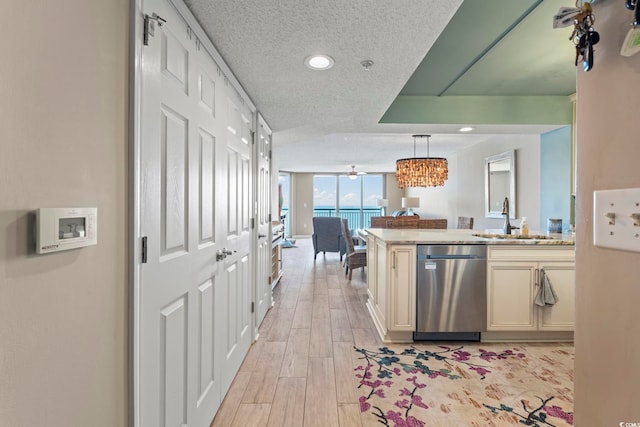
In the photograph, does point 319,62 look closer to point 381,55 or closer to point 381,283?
point 381,55

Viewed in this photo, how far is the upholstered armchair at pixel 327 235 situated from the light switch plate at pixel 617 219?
5.60m

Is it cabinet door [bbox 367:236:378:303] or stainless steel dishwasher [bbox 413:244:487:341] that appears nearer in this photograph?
stainless steel dishwasher [bbox 413:244:487:341]

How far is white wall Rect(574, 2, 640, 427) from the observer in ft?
1.94

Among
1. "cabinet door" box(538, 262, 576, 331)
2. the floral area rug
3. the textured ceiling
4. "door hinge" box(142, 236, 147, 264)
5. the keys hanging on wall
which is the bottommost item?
the floral area rug

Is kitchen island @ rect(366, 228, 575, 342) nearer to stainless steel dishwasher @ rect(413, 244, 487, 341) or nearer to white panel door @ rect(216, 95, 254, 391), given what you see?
stainless steel dishwasher @ rect(413, 244, 487, 341)

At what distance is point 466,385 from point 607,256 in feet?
5.79

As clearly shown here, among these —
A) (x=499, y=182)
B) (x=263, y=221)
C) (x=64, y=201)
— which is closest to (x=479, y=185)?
(x=499, y=182)

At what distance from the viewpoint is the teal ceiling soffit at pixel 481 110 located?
346cm

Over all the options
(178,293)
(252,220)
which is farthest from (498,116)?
(178,293)

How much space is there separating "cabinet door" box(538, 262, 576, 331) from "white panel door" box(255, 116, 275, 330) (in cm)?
252

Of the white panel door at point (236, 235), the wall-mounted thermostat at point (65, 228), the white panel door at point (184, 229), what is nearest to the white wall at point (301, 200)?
the white panel door at point (236, 235)

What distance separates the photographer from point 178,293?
4.19 feet

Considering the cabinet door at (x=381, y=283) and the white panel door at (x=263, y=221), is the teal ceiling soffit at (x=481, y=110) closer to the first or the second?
the white panel door at (x=263, y=221)

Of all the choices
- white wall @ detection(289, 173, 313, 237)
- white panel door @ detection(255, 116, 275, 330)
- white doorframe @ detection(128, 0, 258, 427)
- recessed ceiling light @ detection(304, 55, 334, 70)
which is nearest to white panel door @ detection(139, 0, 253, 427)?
white doorframe @ detection(128, 0, 258, 427)
